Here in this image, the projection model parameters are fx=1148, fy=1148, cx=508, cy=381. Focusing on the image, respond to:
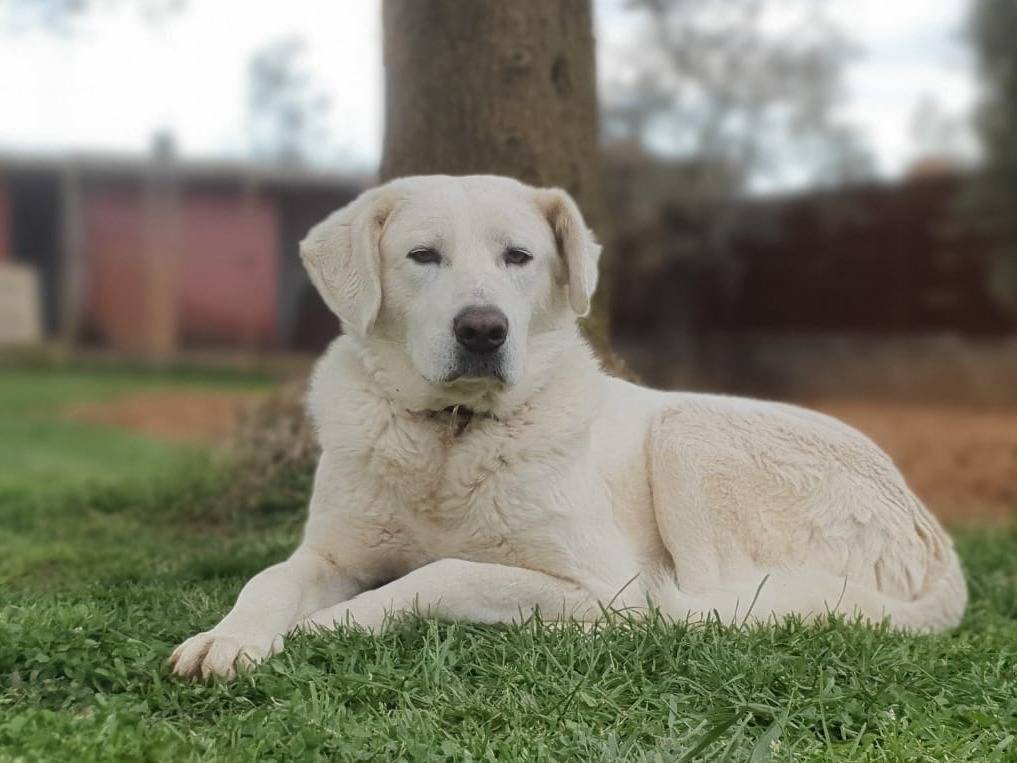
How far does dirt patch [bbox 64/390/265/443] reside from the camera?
41.8 feet

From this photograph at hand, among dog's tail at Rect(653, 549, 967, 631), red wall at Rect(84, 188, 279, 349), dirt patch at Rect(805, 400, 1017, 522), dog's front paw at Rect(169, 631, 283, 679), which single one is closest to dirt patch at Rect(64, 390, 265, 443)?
red wall at Rect(84, 188, 279, 349)

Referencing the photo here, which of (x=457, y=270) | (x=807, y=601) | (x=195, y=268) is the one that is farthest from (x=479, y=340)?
(x=195, y=268)

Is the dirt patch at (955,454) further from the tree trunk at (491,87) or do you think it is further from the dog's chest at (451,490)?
the dog's chest at (451,490)

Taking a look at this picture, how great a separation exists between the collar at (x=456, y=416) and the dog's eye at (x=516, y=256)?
45 cm

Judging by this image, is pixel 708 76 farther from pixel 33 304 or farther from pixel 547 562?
pixel 547 562

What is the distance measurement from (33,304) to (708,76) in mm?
11384

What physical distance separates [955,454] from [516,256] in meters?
7.69

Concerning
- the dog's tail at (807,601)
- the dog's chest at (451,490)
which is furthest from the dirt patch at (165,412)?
the dog's tail at (807,601)

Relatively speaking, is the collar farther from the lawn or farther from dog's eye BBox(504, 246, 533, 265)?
the lawn

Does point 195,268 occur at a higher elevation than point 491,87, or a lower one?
lower

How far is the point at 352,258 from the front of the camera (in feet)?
11.2

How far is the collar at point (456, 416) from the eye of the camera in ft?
11.1

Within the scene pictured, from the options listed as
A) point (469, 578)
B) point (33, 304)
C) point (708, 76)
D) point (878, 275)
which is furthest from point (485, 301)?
point (33, 304)

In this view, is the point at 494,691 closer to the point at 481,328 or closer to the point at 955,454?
the point at 481,328
